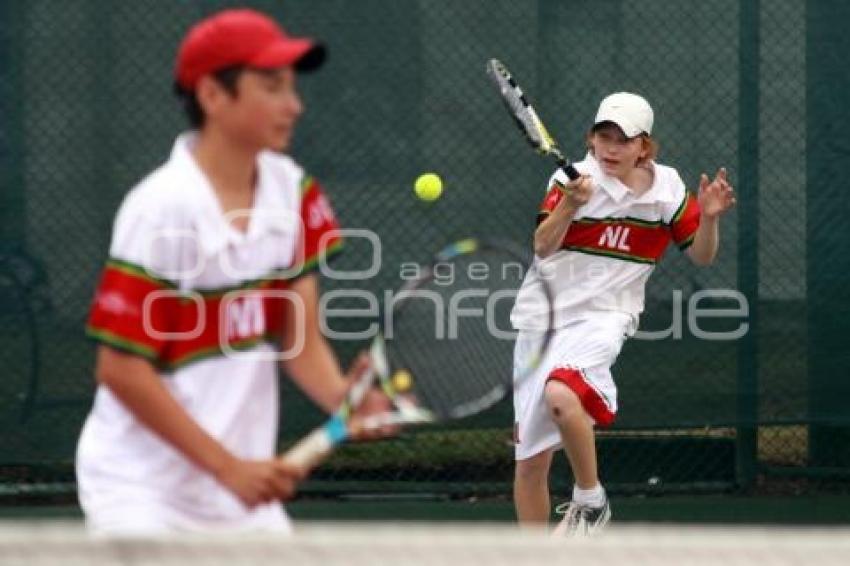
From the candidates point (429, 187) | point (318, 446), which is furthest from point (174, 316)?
point (429, 187)

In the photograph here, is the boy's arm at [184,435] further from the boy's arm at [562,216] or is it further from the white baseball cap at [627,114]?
the white baseball cap at [627,114]

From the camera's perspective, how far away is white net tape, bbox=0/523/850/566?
97.0 inches

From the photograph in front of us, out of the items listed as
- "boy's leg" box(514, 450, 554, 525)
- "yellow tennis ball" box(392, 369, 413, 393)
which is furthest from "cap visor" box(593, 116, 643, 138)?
"yellow tennis ball" box(392, 369, 413, 393)

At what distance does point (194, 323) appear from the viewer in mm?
3035

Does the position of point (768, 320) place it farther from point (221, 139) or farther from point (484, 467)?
point (221, 139)

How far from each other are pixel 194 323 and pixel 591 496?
105 inches

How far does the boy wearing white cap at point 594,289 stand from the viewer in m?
5.45

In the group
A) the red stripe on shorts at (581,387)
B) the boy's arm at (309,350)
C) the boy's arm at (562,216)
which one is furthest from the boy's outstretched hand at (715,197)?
the boy's arm at (309,350)

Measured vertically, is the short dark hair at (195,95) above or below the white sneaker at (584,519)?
above

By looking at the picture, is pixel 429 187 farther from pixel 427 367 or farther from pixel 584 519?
pixel 427 367

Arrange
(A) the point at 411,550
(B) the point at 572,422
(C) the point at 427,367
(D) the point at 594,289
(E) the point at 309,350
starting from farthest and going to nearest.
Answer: (D) the point at 594,289 < (B) the point at 572,422 < (C) the point at 427,367 < (E) the point at 309,350 < (A) the point at 411,550

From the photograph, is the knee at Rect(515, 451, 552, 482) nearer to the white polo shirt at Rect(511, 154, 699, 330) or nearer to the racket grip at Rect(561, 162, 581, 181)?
the white polo shirt at Rect(511, 154, 699, 330)

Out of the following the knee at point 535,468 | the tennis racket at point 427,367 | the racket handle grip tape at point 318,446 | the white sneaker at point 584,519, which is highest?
the tennis racket at point 427,367

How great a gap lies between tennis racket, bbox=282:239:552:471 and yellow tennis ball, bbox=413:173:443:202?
2193 mm
